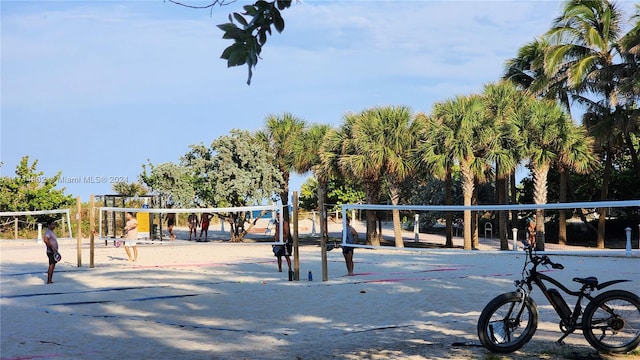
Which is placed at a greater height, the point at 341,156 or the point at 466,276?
the point at 341,156

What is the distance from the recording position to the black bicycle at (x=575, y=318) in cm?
782

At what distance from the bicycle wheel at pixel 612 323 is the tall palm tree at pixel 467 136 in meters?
22.8

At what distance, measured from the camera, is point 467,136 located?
101ft

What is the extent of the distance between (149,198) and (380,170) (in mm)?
12765

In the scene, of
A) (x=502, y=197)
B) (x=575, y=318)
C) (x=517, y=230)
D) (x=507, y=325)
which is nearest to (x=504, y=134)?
(x=502, y=197)

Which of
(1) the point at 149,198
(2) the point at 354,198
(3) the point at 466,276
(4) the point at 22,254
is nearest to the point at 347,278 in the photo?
(3) the point at 466,276

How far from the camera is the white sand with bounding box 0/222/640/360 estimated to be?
864 centimetres

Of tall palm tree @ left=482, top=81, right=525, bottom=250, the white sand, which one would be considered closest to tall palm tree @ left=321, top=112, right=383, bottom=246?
tall palm tree @ left=482, top=81, right=525, bottom=250

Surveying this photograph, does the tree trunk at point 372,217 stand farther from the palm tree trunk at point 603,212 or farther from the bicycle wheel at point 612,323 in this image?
the bicycle wheel at point 612,323

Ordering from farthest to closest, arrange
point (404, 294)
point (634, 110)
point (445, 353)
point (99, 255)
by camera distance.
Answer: point (634, 110)
point (99, 255)
point (404, 294)
point (445, 353)

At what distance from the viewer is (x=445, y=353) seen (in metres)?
8.05

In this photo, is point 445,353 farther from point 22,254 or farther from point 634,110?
point 634,110

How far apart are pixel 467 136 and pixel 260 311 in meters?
20.6

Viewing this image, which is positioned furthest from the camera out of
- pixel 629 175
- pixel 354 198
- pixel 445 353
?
pixel 354 198
